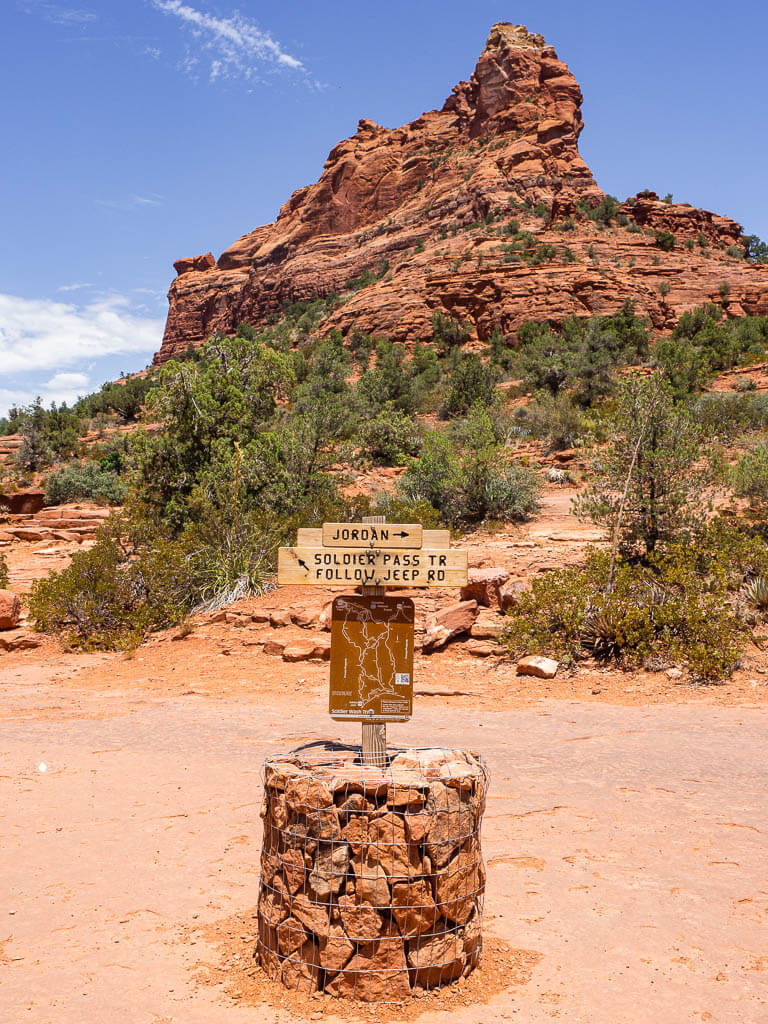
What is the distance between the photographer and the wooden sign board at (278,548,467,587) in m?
4.11

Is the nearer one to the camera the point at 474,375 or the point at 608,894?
the point at 608,894

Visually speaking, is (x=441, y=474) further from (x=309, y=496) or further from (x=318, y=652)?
(x=318, y=652)

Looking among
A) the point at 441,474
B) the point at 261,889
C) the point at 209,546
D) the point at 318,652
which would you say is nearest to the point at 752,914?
the point at 261,889

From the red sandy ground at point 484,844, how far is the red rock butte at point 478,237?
38324mm

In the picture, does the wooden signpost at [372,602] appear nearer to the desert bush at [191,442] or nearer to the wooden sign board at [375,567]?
the wooden sign board at [375,567]

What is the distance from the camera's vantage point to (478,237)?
54.2 metres

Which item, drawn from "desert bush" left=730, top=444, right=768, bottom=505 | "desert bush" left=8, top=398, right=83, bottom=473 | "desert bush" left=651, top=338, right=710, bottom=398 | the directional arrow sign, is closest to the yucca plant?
"desert bush" left=730, top=444, right=768, bottom=505

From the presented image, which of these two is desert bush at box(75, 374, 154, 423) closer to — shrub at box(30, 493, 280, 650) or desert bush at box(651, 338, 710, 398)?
desert bush at box(651, 338, 710, 398)

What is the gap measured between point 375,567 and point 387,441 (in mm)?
→ 20473

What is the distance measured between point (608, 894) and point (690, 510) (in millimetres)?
8715

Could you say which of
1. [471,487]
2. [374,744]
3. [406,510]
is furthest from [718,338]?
[374,744]

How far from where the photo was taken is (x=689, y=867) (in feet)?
15.8

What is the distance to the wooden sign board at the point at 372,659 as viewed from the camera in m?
3.98

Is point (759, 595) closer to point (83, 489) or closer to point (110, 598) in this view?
point (110, 598)
